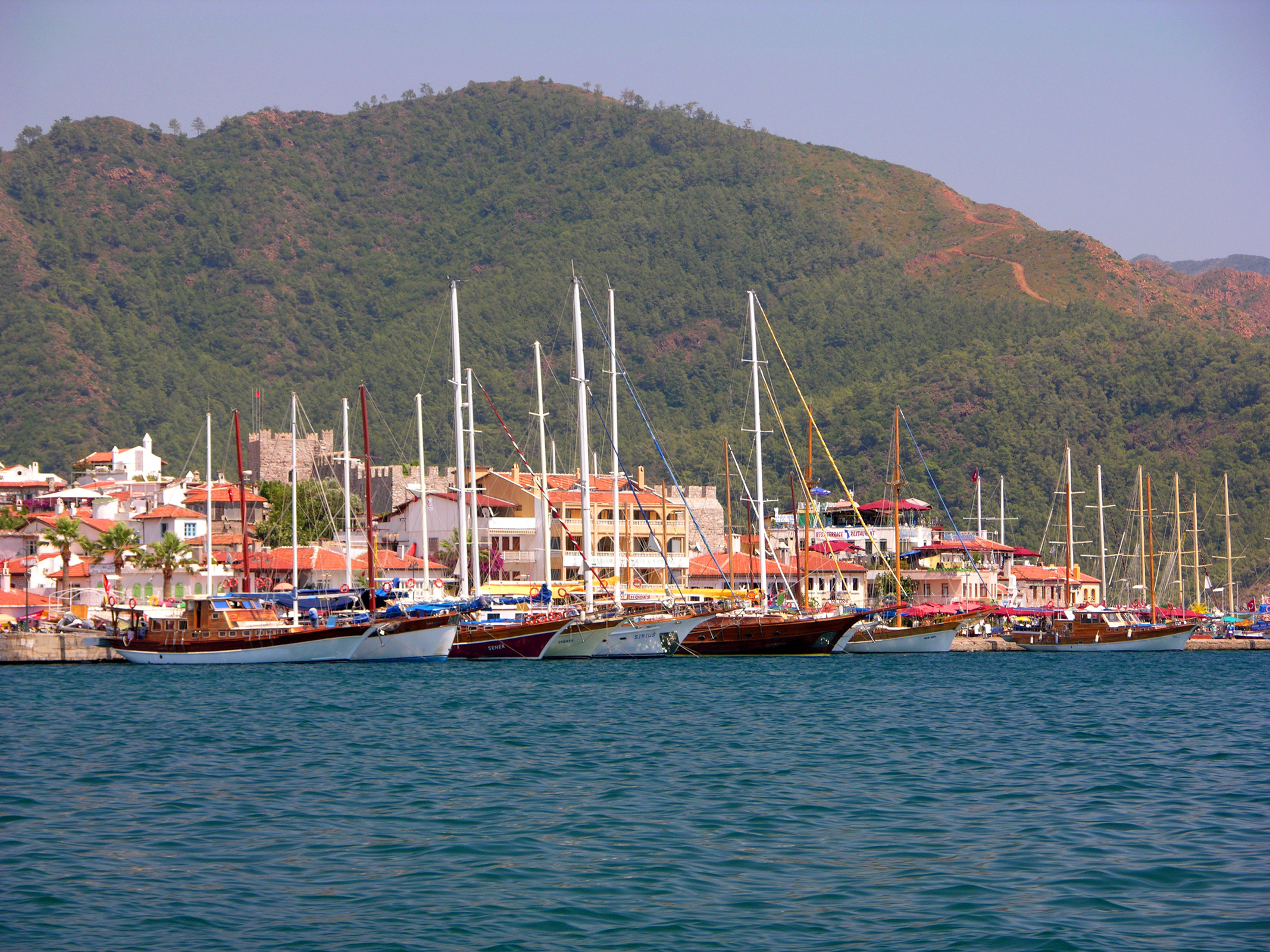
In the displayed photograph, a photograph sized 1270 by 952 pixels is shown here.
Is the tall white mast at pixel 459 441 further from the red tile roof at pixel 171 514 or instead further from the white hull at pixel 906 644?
the red tile roof at pixel 171 514

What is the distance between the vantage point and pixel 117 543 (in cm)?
6919

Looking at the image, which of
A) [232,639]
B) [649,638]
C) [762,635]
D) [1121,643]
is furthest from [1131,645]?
[232,639]

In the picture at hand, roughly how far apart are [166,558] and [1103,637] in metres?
45.3

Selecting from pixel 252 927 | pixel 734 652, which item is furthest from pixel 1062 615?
pixel 252 927

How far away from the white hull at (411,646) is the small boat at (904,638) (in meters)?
17.9

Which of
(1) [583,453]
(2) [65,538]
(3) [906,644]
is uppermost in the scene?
(1) [583,453]

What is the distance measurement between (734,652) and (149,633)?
21.9 metres

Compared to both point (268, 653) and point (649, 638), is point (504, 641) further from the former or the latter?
point (268, 653)

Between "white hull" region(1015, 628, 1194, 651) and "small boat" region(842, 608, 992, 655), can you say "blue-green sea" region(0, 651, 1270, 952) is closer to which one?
"small boat" region(842, 608, 992, 655)

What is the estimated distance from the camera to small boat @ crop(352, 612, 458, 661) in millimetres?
53312

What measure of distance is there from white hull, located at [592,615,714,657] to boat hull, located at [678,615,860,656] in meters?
0.41

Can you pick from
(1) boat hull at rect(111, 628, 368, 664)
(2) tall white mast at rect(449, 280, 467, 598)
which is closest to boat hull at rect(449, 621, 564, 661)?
(2) tall white mast at rect(449, 280, 467, 598)

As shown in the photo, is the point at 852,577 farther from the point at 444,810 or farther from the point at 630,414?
the point at 630,414

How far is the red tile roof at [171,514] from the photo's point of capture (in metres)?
85.8
